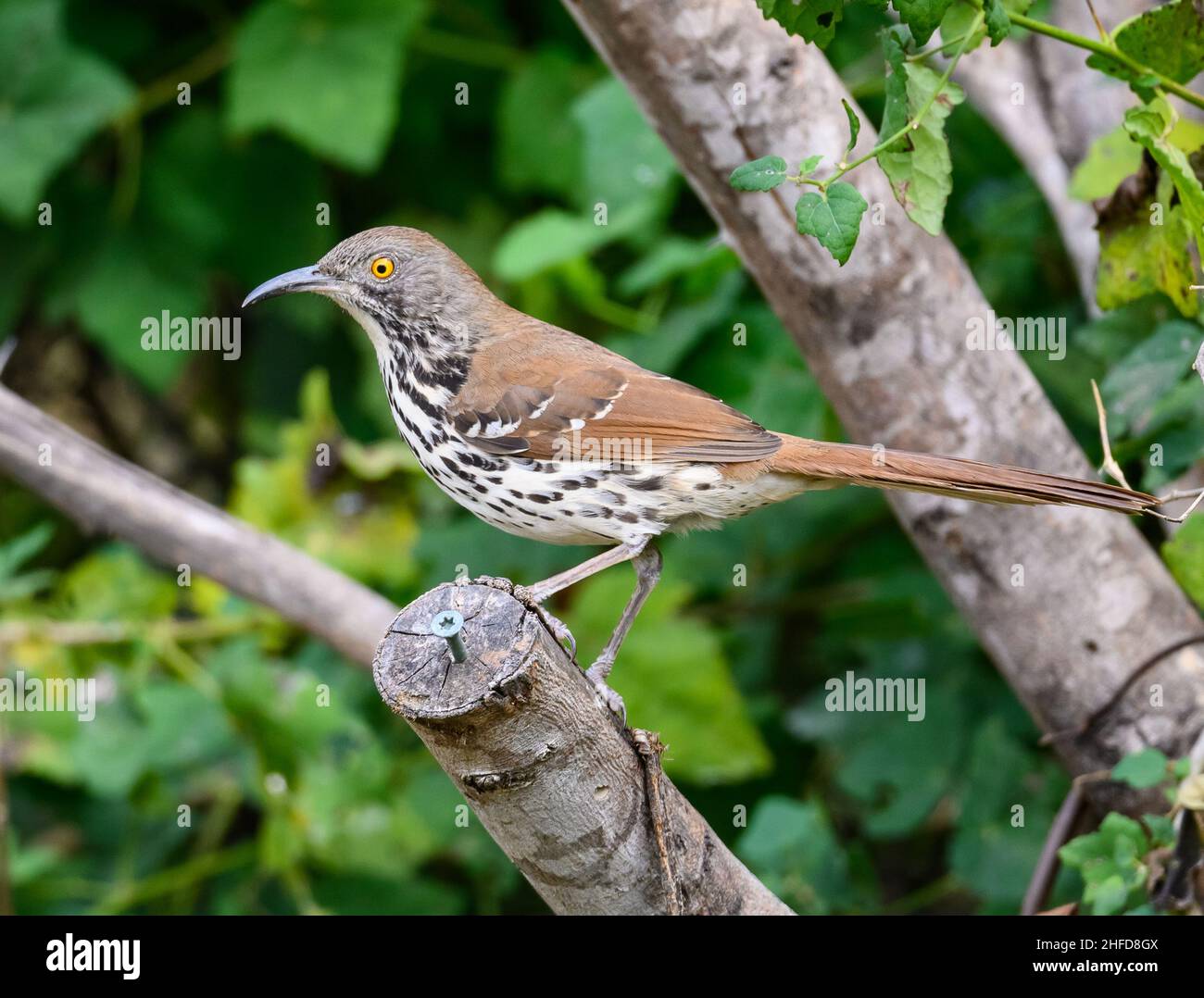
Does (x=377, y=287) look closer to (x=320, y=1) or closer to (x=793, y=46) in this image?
(x=793, y=46)

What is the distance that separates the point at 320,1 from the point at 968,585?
290cm

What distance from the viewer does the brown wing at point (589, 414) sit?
9.58 ft

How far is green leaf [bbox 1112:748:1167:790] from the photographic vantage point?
2.90 m

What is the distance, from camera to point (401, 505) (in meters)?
4.92

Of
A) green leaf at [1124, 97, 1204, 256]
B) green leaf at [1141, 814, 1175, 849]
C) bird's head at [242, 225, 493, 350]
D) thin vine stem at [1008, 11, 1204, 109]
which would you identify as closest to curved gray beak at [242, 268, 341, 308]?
bird's head at [242, 225, 493, 350]

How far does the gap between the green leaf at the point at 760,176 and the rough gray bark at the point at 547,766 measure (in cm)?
80

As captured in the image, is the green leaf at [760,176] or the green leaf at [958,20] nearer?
the green leaf at [760,176]

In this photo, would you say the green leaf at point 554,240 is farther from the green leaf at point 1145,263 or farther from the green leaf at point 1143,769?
A: the green leaf at point 1143,769

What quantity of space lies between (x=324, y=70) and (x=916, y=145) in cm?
274

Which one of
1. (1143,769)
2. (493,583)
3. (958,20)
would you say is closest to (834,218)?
(958,20)

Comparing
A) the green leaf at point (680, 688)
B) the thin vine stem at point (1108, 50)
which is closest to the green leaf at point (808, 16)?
the thin vine stem at point (1108, 50)

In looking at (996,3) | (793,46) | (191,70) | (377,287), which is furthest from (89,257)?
(996,3)

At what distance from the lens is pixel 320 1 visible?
462 centimetres

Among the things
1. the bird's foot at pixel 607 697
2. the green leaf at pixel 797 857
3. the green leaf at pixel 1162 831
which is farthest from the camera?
the green leaf at pixel 797 857
